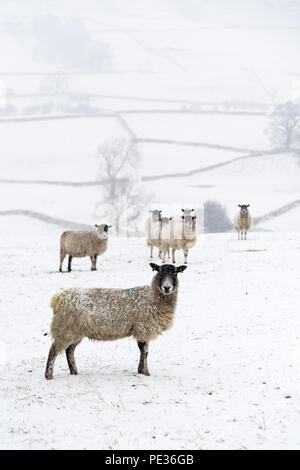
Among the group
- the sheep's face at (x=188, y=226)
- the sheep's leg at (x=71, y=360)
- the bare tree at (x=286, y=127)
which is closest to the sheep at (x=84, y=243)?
the sheep's face at (x=188, y=226)

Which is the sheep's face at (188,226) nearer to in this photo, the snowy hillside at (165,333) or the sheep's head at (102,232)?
the snowy hillside at (165,333)

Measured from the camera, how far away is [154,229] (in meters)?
28.0

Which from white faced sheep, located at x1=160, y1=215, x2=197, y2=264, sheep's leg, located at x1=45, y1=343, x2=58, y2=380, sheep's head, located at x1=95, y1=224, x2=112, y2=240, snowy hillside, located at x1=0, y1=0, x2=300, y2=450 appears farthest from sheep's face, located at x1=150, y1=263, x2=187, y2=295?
white faced sheep, located at x1=160, y1=215, x2=197, y2=264

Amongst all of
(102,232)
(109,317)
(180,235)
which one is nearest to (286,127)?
(180,235)

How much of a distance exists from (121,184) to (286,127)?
41.3 meters

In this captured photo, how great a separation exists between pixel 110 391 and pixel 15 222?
217ft

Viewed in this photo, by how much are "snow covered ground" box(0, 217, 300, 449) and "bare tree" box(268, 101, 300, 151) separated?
285 ft

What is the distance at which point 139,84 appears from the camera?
545 feet

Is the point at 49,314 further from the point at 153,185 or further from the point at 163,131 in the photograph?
the point at 163,131

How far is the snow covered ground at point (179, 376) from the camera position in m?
8.73

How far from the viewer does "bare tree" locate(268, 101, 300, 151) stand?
347 feet

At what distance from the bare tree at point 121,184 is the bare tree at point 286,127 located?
95.6ft

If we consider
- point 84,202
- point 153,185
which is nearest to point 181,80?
point 153,185

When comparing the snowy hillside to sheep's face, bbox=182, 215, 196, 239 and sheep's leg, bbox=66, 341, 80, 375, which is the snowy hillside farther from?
sheep's face, bbox=182, 215, 196, 239
